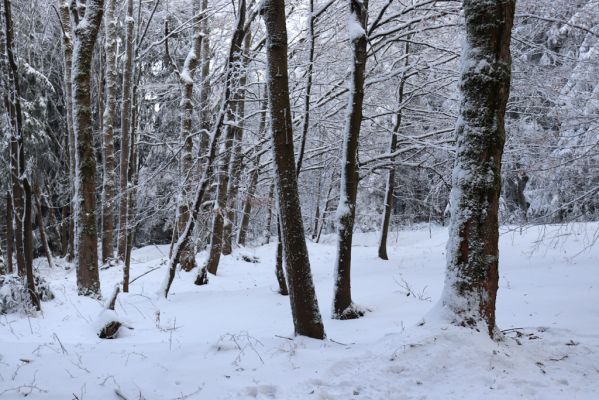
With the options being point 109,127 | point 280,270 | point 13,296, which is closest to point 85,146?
point 13,296

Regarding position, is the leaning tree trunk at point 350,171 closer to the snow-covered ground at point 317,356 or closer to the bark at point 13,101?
the snow-covered ground at point 317,356

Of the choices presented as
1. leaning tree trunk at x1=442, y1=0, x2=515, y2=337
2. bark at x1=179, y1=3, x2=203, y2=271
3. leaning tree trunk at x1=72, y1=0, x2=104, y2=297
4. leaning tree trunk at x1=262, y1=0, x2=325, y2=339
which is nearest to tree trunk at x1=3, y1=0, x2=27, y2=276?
leaning tree trunk at x1=72, y1=0, x2=104, y2=297

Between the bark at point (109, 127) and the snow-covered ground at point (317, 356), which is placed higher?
the bark at point (109, 127)

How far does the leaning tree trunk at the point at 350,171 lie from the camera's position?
607cm

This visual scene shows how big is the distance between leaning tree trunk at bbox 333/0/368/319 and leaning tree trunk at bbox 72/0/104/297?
4.08m

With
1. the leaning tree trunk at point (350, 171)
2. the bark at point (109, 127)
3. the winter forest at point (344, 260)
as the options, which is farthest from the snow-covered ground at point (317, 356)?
the bark at point (109, 127)

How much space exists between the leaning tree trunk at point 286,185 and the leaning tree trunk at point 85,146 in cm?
405

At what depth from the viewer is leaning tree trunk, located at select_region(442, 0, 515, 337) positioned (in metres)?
3.63

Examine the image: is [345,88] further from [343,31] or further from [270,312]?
[270,312]

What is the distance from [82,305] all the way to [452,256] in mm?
5547

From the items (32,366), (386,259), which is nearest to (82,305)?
(32,366)

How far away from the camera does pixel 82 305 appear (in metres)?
6.68

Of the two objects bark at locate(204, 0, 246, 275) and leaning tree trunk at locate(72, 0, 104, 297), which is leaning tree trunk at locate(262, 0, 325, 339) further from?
leaning tree trunk at locate(72, 0, 104, 297)

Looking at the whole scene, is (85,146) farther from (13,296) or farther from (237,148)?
(237,148)
